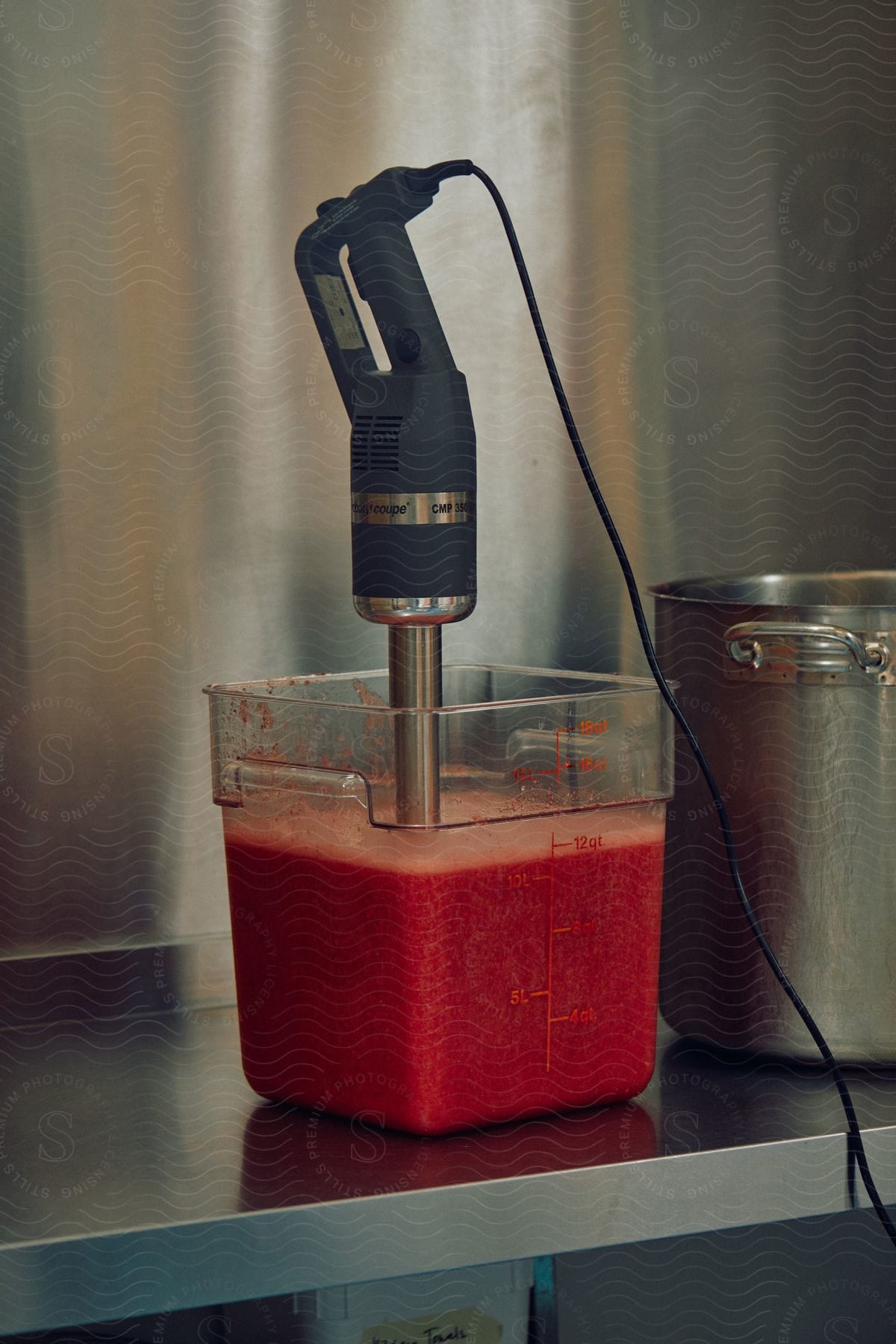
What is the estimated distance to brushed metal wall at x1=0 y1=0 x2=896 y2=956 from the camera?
85cm

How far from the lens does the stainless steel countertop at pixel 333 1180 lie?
23.4 inches

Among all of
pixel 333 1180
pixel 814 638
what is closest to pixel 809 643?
pixel 814 638

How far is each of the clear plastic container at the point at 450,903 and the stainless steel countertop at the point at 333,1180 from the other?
27 millimetres

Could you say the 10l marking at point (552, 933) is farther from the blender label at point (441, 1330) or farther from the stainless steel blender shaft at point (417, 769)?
the blender label at point (441, 1330)

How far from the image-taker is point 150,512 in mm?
869

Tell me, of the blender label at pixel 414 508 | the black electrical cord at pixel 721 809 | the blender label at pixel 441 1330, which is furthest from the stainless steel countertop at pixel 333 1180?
the blender label at pixel 414 508

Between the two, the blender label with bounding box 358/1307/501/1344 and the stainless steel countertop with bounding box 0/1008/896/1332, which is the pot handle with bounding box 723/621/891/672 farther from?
the blender label with bounding box 358/1307/501/1344

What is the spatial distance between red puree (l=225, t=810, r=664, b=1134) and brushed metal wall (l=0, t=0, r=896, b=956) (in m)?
0.18

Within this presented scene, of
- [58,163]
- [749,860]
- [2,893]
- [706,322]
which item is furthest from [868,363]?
[2,893]

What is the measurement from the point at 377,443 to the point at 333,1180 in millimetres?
309

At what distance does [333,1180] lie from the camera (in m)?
0.63

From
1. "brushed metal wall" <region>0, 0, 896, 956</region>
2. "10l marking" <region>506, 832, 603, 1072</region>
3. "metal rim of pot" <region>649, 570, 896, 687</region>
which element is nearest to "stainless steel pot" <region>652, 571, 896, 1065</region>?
"metal rim of pot" <region>649, 570, 896, 687</region>

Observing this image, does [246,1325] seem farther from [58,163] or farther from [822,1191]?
[58,163]

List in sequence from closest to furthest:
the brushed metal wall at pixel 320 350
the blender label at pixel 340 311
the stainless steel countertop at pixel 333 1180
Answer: the stainless steel countertop at pixel 333 1180 → the blender label at pixel 340 311 → the brushed metal wall at pixel 320 350
